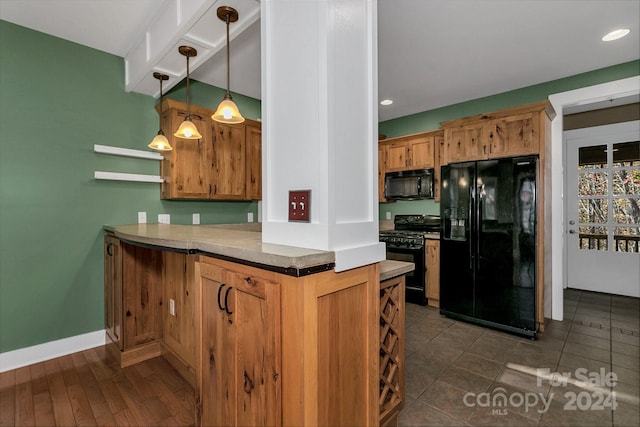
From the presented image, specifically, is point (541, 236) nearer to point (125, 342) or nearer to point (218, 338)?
point (218, 338)

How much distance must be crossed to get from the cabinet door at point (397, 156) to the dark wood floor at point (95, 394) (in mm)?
3711

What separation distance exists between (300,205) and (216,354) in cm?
79

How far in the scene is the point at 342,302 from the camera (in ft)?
3.71

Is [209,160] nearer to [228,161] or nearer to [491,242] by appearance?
[228,161]

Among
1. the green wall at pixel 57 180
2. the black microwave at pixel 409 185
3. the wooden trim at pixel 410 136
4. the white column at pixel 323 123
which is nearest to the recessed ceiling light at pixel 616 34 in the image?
the wooden trim at pixel 410 136

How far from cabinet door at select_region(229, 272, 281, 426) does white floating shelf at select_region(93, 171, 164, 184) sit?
229cm

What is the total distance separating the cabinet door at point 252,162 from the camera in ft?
11.8

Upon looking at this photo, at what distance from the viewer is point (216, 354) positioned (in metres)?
1.32

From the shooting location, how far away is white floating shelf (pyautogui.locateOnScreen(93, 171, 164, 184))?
2.70 metres

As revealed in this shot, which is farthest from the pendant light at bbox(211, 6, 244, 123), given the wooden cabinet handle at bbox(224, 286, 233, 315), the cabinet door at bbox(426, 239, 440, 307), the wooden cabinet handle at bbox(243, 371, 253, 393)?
the cabinet door at bbox(426, 239, 440, 307)

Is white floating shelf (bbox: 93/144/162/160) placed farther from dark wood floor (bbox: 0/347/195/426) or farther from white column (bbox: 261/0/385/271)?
white column (bbox: 261/0/385/271)

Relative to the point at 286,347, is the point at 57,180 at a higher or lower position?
higher

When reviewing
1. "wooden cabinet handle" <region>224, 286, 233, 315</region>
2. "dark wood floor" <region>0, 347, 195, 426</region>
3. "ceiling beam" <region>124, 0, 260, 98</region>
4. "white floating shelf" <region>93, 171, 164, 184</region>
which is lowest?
"dark wood floor" <region>0, 347, 195, 426</region>

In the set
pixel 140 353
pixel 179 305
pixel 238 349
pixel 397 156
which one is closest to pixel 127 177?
pixel 179 305
